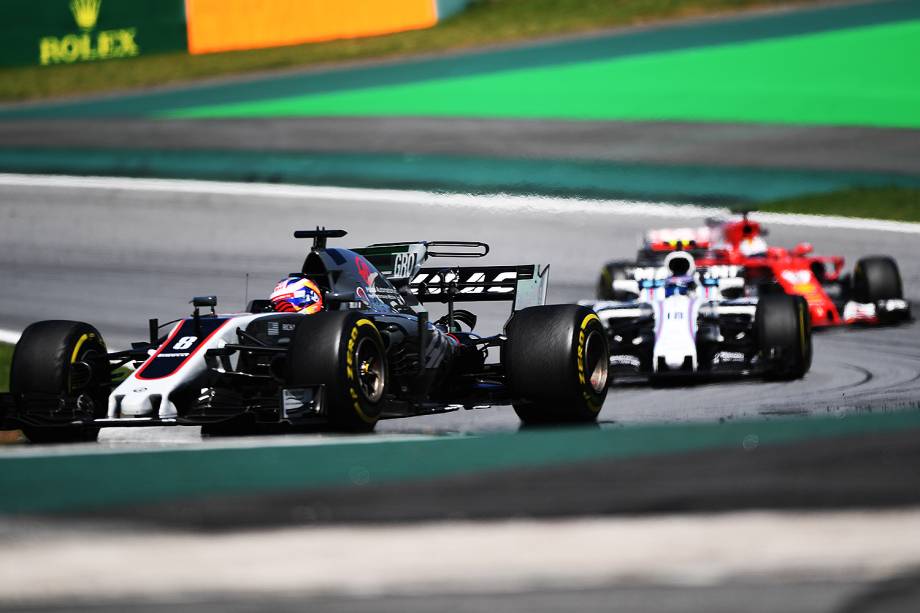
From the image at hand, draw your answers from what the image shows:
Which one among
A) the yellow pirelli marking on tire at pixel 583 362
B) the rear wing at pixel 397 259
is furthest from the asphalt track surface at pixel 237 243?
the yellow pirelli marking on tire at pixel 583 362

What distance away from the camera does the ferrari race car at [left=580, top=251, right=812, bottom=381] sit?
37.0ft

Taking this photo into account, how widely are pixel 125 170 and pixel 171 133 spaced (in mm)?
1892

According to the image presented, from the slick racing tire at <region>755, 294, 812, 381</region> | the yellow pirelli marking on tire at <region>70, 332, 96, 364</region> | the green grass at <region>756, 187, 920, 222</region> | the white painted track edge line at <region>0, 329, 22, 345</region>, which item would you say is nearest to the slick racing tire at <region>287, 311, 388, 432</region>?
the yellow pirelli marking on tire at <region>70, 332, 96, 364</region>

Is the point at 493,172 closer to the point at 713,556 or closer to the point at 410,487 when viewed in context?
the point at 410,487

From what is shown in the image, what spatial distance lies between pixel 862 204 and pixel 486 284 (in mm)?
9026

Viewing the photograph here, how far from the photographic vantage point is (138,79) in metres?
25.6

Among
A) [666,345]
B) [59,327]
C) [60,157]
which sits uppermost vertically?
[60,157]

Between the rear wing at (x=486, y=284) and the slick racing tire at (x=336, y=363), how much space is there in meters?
2.31

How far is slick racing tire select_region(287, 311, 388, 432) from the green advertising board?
61.7 ft

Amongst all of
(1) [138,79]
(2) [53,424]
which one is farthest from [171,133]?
(2) [53,424]

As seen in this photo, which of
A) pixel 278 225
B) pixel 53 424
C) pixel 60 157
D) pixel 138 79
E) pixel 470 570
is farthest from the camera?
pixel 138 79

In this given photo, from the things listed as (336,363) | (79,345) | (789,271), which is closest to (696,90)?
(789,271)

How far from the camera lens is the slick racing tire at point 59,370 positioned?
8664mm

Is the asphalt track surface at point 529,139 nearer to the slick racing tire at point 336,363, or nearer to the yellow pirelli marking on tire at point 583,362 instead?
the yellow pirelli marking on tire at point 583,362
